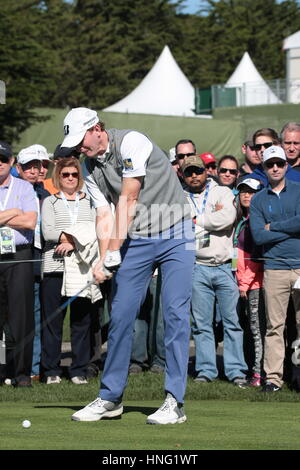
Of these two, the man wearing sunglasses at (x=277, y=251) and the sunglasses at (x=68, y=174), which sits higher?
the sunglasses at (x=68, y=174)

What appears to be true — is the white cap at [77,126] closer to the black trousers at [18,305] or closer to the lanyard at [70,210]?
the black trousers at [18,305]

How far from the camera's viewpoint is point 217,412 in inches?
325

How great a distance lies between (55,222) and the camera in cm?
1105

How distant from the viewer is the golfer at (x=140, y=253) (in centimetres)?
743

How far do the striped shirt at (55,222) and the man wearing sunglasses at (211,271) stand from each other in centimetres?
117

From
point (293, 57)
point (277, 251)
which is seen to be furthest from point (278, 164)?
point (293, 57)

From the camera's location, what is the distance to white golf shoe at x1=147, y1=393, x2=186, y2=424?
7.36 metres

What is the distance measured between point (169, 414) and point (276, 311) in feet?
9.98

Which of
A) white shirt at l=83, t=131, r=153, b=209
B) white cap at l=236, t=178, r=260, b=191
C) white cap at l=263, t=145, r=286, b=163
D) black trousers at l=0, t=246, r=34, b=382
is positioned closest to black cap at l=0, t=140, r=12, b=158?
black trousers at l=0, t=246, r=34, b=382

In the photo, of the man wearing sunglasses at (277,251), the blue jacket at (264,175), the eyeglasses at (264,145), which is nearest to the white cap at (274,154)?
the man wearing sunglasses at (277,251)

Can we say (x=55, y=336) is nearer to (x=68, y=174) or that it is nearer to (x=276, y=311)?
(x=68, y=174)
